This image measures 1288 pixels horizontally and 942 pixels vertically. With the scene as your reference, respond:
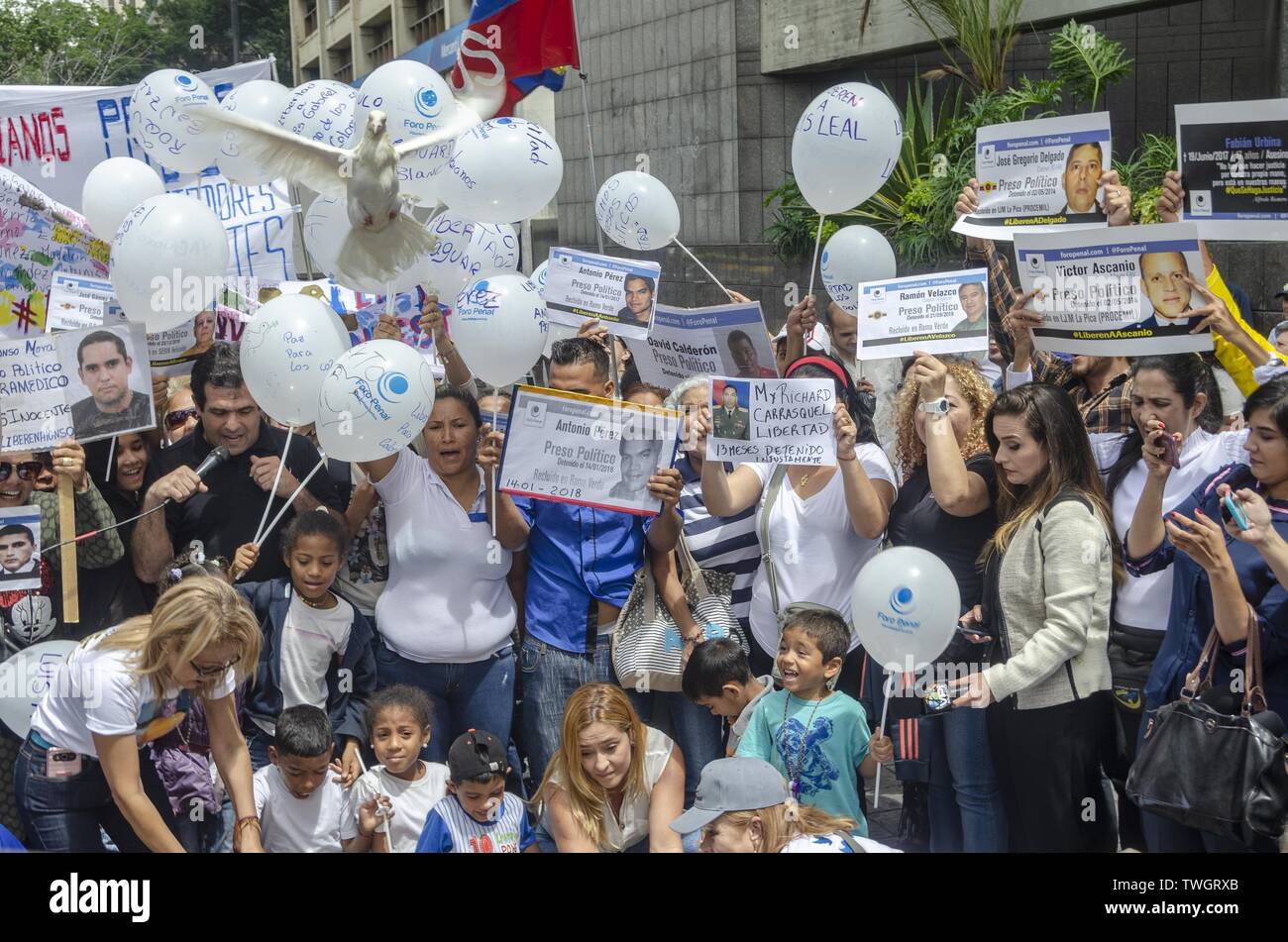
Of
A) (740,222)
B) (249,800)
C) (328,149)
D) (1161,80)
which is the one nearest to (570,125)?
(740,222)

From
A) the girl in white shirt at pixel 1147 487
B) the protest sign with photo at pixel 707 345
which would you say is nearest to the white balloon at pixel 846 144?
the protest sign with photo at pixel 707 345

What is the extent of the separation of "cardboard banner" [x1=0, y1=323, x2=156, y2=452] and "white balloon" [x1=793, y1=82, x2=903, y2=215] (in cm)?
253

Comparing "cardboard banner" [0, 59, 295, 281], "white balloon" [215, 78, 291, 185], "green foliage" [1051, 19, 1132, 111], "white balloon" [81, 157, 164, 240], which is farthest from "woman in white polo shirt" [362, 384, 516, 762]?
"green foliage" [1051, 19, 1132, 111]

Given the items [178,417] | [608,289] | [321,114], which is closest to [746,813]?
[608,289]

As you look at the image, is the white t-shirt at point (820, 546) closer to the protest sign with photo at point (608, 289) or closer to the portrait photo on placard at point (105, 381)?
the protest sign with photo at point (608, 289)

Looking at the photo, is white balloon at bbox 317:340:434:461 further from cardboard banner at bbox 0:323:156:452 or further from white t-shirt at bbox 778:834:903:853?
white t-shirt at bbox 778:834:903:853

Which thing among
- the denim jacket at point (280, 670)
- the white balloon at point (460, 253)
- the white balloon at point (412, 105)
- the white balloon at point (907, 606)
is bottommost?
the denim jacket at point (280, 670)

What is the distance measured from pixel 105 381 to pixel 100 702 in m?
1.38

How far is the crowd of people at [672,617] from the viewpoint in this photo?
390 centimetres

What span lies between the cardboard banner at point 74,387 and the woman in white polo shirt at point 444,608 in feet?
3.00

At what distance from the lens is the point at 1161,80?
11.0m

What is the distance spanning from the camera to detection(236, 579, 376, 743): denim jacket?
4.62 meters

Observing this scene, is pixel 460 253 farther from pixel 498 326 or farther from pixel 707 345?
pixel 707 345
